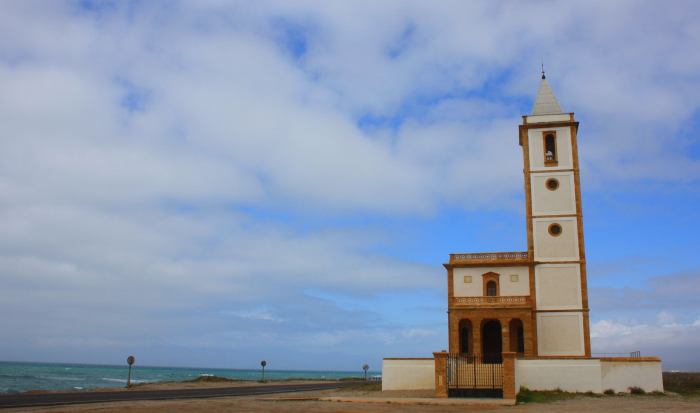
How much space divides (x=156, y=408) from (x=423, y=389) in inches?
593

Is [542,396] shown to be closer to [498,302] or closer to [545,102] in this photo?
[498,302]

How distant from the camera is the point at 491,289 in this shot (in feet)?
124

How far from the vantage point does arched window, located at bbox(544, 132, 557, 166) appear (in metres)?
39.8

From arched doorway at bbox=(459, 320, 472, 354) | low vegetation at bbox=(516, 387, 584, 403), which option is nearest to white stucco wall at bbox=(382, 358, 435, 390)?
low vegetation at bbox=(516, 387, 584, 403)

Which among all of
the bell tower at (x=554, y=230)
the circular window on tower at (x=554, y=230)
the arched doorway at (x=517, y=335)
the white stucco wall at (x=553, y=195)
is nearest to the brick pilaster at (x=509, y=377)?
the arched doorway at (x=517, y=335)

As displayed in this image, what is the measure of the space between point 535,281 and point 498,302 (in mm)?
3036

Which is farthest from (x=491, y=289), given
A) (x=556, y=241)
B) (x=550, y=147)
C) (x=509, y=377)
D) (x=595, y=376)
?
(x=509, y=377)

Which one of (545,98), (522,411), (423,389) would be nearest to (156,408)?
(522,411)

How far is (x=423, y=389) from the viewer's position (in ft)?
98.0

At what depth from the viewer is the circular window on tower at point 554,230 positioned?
38250 mm

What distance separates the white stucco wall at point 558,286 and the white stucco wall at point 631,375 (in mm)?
8620

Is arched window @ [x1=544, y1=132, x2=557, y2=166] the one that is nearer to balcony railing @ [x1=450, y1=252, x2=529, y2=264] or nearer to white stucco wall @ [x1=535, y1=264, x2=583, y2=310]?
balcony railing @ [x1=450, y1=252, x2=529, y2=264]

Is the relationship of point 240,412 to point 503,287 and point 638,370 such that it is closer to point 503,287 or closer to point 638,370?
point 638,370

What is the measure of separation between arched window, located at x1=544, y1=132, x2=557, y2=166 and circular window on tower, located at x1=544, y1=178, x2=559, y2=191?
112 cm
